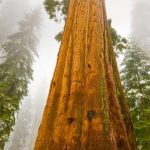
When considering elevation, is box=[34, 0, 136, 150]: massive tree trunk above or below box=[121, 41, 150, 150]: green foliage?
below

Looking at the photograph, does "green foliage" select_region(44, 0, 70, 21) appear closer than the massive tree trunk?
No

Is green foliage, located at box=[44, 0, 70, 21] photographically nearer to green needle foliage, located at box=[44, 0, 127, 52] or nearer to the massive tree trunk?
green needle foliage, located at box=[44, 0, 127, 52]

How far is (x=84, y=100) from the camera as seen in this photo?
3.60 meters

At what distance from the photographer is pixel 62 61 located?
4.59 m

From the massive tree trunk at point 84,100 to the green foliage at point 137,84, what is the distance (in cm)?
958

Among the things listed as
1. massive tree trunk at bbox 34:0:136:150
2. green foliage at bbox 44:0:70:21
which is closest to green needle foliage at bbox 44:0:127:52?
green foliage at bbox 44:0:70:21

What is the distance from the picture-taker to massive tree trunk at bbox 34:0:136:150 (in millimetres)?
3240

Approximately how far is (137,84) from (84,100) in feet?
45.3

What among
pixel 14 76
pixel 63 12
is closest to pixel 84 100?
pixel 63 12

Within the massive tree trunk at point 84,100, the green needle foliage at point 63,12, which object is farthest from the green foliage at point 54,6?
the massive tree trunk at point 84,100

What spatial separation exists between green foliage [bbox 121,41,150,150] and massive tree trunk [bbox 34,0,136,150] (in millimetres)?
9578

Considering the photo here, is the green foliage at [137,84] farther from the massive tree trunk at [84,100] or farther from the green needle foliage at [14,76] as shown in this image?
the massive tree trunk at [84,100]

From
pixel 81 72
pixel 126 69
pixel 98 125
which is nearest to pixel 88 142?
pixel 98 125

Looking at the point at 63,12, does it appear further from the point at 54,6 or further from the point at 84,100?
the point at 84,100
